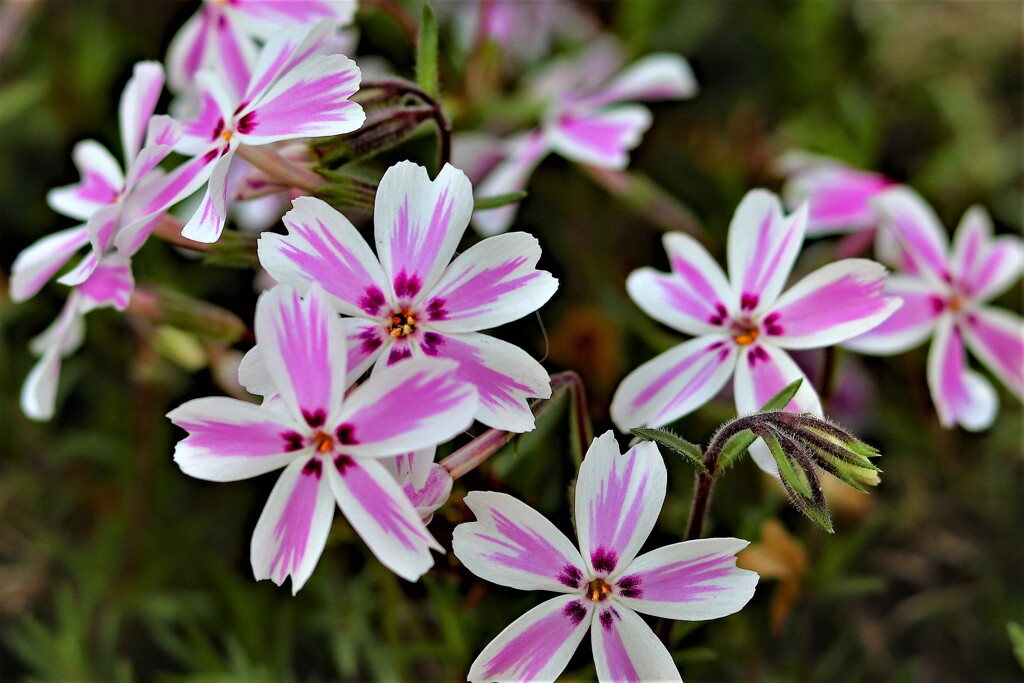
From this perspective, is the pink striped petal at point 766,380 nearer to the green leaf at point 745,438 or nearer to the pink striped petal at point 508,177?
the green leaf at point 745,438

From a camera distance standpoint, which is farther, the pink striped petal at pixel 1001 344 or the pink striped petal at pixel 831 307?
the pink striped petal at pixel 1001 344

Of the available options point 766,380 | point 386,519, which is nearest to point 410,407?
point 386,519

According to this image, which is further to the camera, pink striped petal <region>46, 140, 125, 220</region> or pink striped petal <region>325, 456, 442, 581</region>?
pink striped petal <region>46, 140, 125, 220</region>

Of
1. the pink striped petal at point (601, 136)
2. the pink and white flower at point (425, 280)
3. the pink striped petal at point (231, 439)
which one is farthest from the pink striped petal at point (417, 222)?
the pink striped petal at point (601, 136)

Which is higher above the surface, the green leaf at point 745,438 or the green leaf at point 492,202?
the green leaf at point 492,202

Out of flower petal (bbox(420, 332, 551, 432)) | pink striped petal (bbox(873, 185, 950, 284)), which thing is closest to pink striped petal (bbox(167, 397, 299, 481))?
flower petal (bbox(420, 332, 551, 432))

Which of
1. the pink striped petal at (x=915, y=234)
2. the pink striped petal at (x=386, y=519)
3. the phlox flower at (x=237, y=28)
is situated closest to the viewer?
the pink striped petal at (x=386, y=519)

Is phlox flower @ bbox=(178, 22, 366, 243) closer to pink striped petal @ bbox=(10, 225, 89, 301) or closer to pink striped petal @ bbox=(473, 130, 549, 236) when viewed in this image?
pink striped petal @ bbox=(10, 225, 89, 301)
